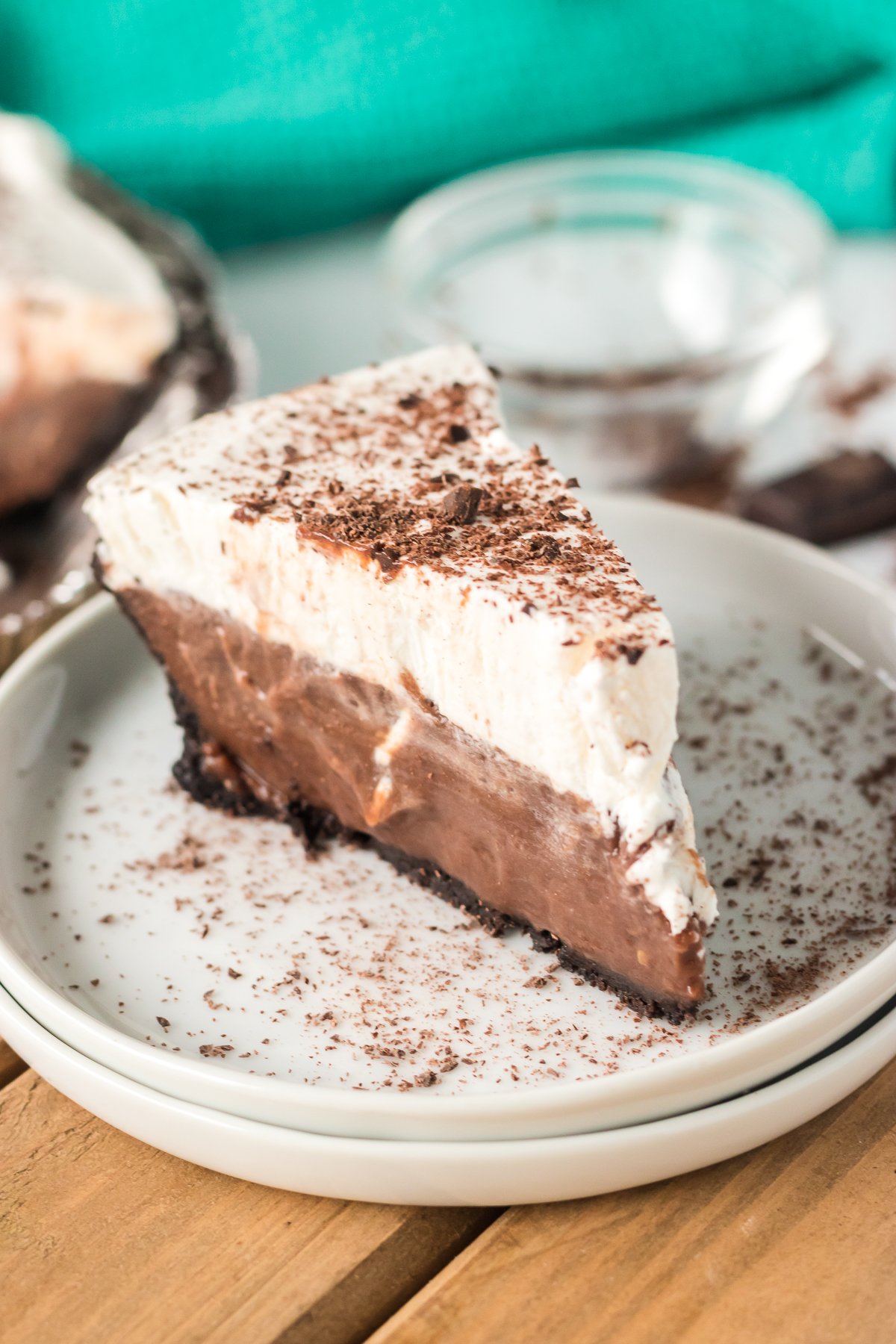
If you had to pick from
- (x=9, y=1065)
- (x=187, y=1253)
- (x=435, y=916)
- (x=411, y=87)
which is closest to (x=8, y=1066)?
(x=9, y=1065)

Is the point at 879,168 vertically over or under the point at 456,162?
under

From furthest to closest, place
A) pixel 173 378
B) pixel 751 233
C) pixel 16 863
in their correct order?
pixel 751 233 → pixel 173 378 → pixel 16 863

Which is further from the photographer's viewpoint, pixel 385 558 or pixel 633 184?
pixel 633 184

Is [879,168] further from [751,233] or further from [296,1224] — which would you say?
[296,1224]

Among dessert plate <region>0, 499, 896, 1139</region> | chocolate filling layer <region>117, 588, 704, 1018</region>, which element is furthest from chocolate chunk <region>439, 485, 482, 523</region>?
dessert plate <region>0, 499, 896, 1139</region>

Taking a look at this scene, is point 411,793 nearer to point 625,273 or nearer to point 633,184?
point 625,273

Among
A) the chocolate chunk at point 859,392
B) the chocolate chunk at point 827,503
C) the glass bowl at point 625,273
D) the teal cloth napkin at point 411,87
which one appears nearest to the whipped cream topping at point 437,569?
the chocolate chunk at point 827,503

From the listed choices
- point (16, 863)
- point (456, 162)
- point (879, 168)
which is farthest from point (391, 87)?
point (16, 863)
